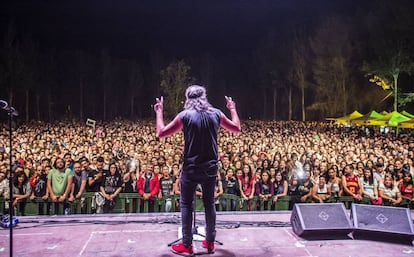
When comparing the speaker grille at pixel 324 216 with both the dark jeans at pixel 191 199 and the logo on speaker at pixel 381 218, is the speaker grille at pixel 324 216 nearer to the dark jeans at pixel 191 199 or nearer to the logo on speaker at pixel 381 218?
the logo on speaker at pixel 381 218

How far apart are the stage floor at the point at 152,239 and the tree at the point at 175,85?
1220 inches

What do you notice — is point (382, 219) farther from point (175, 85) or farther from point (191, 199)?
point (175, 85)

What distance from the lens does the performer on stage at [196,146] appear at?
3.97 metres

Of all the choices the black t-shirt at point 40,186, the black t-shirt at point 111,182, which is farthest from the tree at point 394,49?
the black t-shirt at point 40,186

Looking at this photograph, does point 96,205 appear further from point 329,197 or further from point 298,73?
point 298,73

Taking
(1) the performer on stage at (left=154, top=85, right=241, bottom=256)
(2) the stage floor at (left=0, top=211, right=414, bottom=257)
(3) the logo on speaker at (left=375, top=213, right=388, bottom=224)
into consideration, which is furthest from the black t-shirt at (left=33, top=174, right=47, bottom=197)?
(3) the logo on speaker at (left=375, top=213, right=388, bottom=224)

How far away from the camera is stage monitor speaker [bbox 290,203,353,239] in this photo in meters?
4.74

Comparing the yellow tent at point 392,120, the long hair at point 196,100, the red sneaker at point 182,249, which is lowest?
the red sneaker at point 182,249

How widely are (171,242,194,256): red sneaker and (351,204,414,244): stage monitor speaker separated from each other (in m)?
1.92

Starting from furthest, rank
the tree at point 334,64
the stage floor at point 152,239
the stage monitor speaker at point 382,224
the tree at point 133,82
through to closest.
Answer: the tree at point 133,82
the tree at point 334,64
the stage monitor speaker at point 382,224
the stage floor at point 152,239

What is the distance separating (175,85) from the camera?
36688 mm

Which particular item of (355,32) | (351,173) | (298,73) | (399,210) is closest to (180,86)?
(298,73)

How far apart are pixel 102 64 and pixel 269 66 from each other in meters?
19.8

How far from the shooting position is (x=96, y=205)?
6770mm
